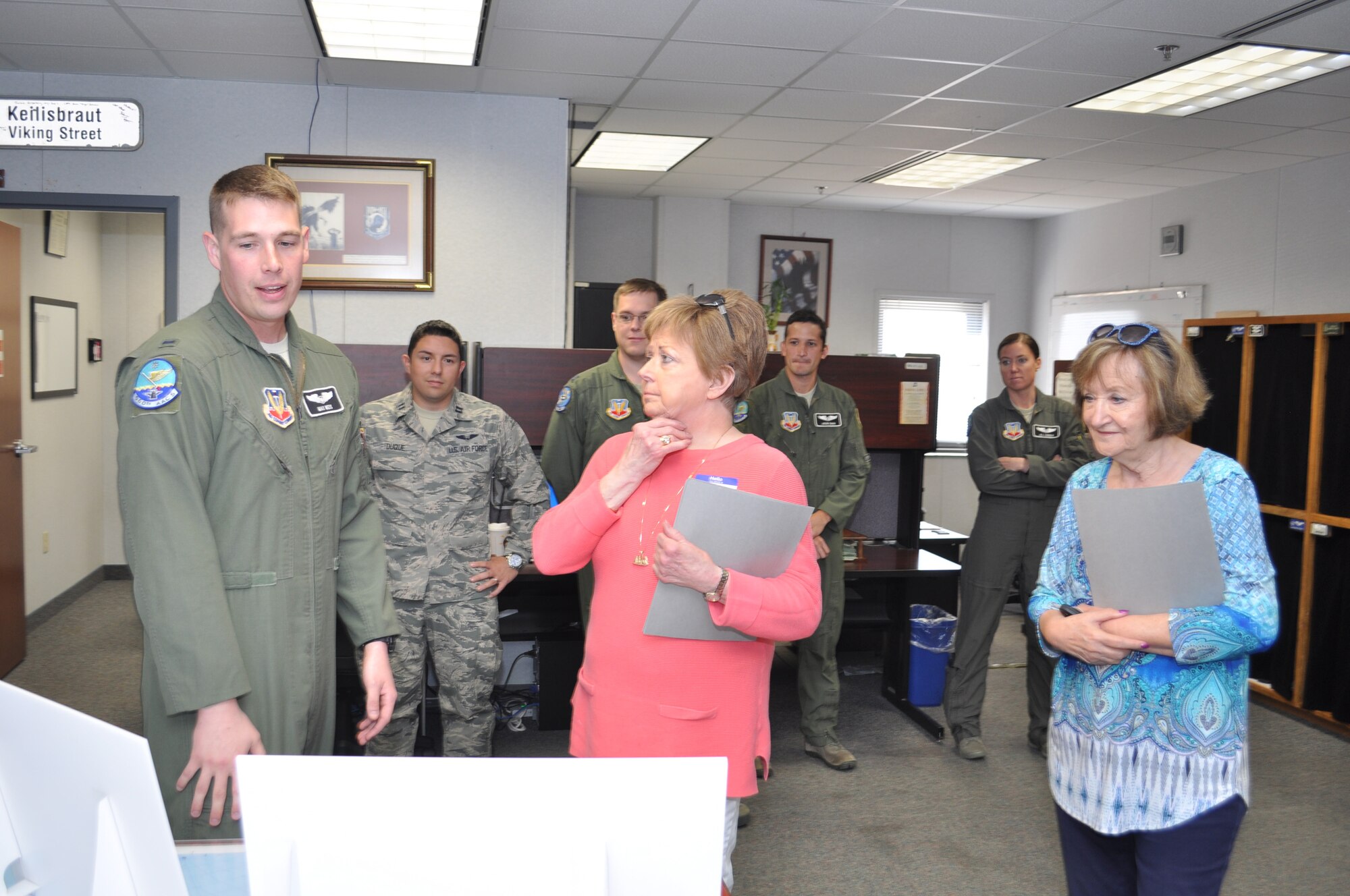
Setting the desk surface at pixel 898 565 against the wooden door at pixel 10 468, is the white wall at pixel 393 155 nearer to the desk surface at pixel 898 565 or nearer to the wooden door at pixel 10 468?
the wooden door at pixel 10 468

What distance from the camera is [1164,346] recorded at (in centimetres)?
164

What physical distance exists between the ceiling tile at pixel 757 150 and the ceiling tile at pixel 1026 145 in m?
0.93

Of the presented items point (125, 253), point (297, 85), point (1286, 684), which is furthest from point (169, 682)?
point (125, 253)

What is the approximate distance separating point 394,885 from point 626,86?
4331 mm

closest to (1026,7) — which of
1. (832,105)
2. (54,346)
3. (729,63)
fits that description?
(729,63)

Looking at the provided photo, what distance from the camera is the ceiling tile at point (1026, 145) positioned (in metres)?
5.40

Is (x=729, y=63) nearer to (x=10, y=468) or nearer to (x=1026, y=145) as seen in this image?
(x=1026, y=145)

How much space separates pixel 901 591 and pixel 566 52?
108 inches

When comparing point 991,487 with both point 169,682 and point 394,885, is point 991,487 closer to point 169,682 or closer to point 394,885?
point 169,682

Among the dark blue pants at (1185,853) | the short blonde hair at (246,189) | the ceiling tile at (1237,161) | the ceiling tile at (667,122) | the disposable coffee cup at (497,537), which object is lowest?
the dark blue pants at (1185,853)

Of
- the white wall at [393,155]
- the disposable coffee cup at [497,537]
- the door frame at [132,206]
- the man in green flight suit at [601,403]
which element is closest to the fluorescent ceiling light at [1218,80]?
the man in green flight suit at [601,403]

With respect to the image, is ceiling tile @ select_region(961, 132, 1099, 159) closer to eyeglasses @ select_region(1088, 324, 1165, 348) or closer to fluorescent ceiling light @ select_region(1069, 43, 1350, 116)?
fluorescent ceiling light @ select_region(1069, 43, 1350, 116)

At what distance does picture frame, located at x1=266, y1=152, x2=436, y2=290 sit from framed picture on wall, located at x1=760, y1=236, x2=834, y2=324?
156 inches

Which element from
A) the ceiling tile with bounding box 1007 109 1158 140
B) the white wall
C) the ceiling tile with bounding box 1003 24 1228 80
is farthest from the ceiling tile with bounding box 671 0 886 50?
the ceiling tile with bounding box 1007 109 1158 140
